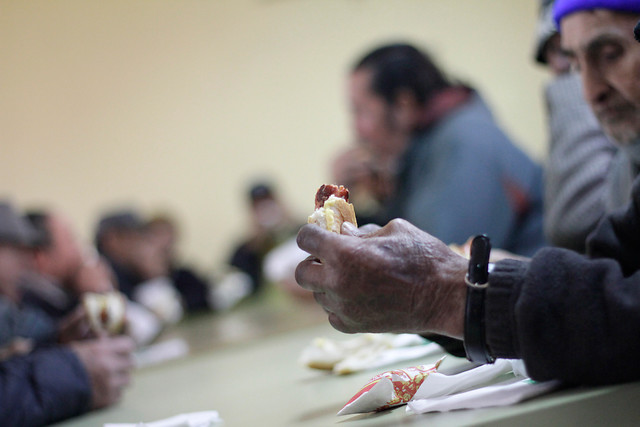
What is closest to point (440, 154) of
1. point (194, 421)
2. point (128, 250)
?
point (194, 421)

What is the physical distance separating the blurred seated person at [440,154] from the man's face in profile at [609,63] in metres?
0.75

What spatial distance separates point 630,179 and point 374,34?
17.8 ft

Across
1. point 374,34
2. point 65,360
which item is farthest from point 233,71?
point 65,360

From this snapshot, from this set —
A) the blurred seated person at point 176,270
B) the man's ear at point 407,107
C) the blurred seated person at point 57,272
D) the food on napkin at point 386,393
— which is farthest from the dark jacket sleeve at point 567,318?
the blurred seated person at point 176,270

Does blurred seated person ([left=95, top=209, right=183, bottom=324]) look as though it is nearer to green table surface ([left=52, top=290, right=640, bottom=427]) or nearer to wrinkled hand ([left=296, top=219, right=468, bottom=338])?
green table surface ([left=52, top=290, right=640, bottom=427])

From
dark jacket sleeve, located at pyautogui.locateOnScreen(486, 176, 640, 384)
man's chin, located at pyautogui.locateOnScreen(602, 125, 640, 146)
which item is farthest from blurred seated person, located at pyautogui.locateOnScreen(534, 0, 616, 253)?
dark jacket sleeve, located at pyautogui.locateOnScreen(486, 176, 640, 384)

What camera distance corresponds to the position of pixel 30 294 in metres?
3.01

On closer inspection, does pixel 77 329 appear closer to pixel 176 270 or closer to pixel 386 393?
pixel 386 393

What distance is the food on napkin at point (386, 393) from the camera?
0.86m

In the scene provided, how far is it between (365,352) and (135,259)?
13.8 feet

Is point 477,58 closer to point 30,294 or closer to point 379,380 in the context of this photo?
point 30,294

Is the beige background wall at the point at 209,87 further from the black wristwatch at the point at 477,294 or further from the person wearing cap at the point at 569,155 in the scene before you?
the black wristwatch at the point at 477,294

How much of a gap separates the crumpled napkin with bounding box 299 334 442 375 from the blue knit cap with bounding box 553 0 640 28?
612 millimetres

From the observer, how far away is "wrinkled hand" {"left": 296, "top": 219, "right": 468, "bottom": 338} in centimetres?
81
